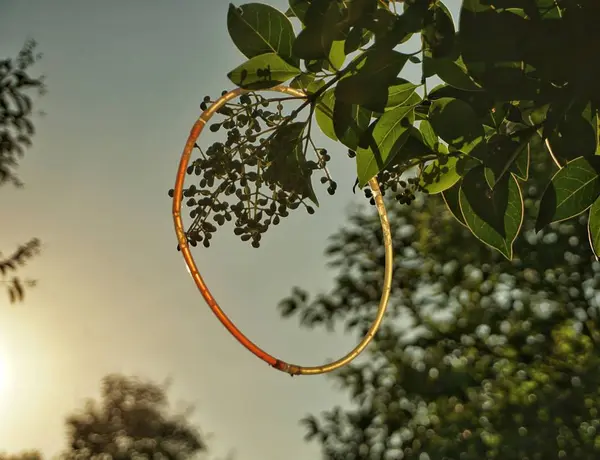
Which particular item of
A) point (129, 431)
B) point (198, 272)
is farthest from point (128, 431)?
point (198, 272)

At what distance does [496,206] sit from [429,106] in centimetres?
10

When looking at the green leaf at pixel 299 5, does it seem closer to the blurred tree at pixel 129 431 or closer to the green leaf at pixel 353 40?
the green leaf at pixel 353 40

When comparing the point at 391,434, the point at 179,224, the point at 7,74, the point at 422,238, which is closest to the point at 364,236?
the point at 422,238

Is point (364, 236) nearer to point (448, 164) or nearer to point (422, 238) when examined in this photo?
point (422, 238)

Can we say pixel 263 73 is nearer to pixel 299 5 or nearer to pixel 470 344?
pixel 299 5

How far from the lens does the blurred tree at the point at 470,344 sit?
122 inches

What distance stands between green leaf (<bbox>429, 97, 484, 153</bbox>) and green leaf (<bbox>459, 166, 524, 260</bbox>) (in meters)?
0.04

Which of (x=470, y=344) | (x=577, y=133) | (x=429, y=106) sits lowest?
(x=577, y=133)

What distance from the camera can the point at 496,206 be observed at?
633 mm

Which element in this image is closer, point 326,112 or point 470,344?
point 326,112

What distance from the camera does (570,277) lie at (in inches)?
138

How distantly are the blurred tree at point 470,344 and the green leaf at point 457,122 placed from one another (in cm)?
248

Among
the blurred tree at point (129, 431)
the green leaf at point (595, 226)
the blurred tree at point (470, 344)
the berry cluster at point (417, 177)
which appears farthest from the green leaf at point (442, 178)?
the blurred tree at point (129, 431)

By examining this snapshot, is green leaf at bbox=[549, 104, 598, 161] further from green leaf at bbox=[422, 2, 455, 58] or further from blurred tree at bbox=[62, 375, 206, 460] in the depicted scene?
blurred tree at bbox=[62, 375, 206, 460]
